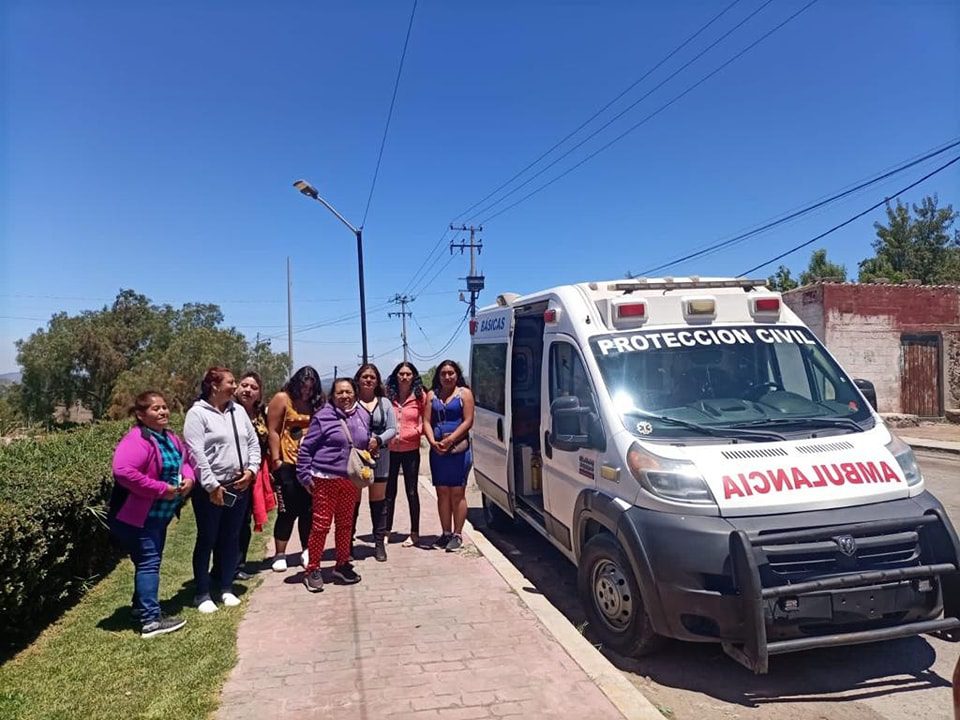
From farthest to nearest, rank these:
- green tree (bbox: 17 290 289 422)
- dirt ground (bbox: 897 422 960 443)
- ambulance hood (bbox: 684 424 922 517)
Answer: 1. green tree (bbox: 17 290 289 422)
2. dirt ground (bbox: 897 422 960 443)
3. ambulance hood (bbox: 684 424 922 517)

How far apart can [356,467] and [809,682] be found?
3521mm

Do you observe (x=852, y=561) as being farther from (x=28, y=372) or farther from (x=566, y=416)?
(x=28, y=372)

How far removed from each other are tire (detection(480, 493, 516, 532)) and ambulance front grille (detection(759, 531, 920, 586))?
172 inches

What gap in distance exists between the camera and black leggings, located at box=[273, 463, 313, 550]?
5.84 meters

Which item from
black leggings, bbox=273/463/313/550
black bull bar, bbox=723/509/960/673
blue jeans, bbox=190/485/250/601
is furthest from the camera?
black leggings, bbox=273/463/313/550

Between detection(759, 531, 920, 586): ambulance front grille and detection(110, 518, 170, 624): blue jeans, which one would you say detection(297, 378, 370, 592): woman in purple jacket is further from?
detection(759, 531, 920, 586): ambulance front grille

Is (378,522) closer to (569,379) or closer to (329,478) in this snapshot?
(329,478)

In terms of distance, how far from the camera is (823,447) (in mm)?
4008

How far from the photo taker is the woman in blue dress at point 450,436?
6.38 metres

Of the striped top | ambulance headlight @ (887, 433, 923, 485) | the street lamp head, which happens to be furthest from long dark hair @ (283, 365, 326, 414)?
the street lamp head

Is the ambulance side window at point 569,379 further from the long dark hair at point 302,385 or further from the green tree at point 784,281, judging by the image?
the green tree at point 784,281

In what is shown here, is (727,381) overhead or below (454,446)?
overhead

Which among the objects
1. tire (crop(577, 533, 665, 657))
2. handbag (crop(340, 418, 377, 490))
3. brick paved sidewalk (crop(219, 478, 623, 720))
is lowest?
brick paved sidewalk (crop(219, 478, 623, 720))

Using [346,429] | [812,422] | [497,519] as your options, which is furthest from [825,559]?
[497,519]
